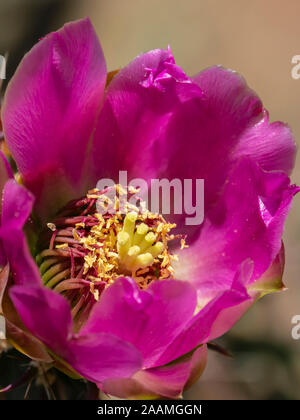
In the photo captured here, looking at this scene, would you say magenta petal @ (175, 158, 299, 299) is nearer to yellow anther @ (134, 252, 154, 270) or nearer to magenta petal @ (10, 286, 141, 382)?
yellow anther @ (134, 252, 154, 270)

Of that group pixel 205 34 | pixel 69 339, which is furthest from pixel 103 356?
pixel 205 34

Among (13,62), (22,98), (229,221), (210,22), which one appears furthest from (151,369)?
(210,22)

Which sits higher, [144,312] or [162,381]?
[144,312]

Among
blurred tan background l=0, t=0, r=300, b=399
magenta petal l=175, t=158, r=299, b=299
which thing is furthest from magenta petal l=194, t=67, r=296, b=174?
blurred tan background l=0, t=0, r=300, b=399

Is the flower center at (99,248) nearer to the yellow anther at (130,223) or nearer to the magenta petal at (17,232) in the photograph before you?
the yellow anther at (130,223)

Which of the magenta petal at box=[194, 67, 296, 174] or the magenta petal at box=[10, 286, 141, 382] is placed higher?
the magenta petal at box=[194, 67, 296, 174]

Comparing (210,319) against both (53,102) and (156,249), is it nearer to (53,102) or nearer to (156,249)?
(156,249)

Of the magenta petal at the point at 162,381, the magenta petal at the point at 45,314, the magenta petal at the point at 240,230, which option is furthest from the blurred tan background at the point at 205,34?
the magenta petal at the point at 45,314
